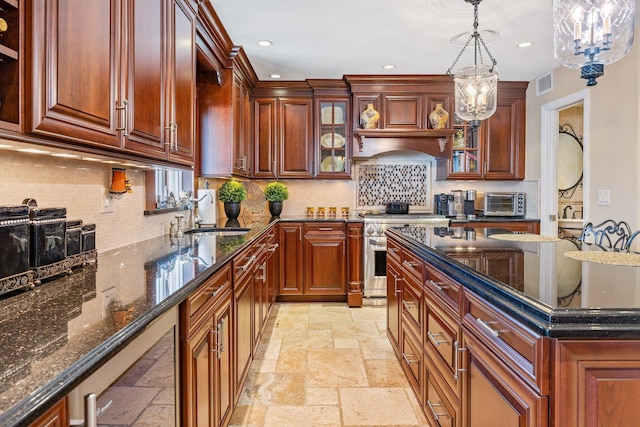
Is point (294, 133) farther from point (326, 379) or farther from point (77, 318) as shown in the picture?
point (77, 318)

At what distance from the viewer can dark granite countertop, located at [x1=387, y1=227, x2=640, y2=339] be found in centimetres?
91

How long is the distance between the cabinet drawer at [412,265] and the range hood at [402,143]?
2331mm

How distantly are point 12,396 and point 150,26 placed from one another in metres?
1.65

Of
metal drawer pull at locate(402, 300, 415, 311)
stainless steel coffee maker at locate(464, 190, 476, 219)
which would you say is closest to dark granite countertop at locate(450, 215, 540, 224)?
stainless steel coffee maker at locate(464, 190, 476, 219)

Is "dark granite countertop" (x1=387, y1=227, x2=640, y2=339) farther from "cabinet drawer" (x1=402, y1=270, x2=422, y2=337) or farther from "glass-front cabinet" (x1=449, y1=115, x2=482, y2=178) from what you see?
"glass-front cabinet" (x1=449, y1=115, x2=482, y2=178)

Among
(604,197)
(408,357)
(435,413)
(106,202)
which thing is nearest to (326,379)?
(408,357)

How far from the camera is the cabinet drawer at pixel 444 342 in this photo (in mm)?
1523

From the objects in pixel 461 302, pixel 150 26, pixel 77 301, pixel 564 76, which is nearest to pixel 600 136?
pixel 564 76

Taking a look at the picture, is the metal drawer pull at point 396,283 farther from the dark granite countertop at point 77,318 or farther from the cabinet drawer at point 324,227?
the cabinet drawer at point 324,227

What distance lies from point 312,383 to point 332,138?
288cm

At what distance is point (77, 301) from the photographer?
1075 millimetres

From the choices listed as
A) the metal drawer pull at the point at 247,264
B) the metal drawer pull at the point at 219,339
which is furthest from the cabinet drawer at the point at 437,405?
the metal drawer pull at the point at 247,264

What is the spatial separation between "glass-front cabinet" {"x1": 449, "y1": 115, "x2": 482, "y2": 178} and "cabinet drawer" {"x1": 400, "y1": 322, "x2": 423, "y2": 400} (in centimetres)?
274

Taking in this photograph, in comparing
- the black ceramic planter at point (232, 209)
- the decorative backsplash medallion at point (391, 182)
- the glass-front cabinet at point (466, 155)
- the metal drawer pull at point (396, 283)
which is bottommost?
the metal drawer pull at point (396, 283)
